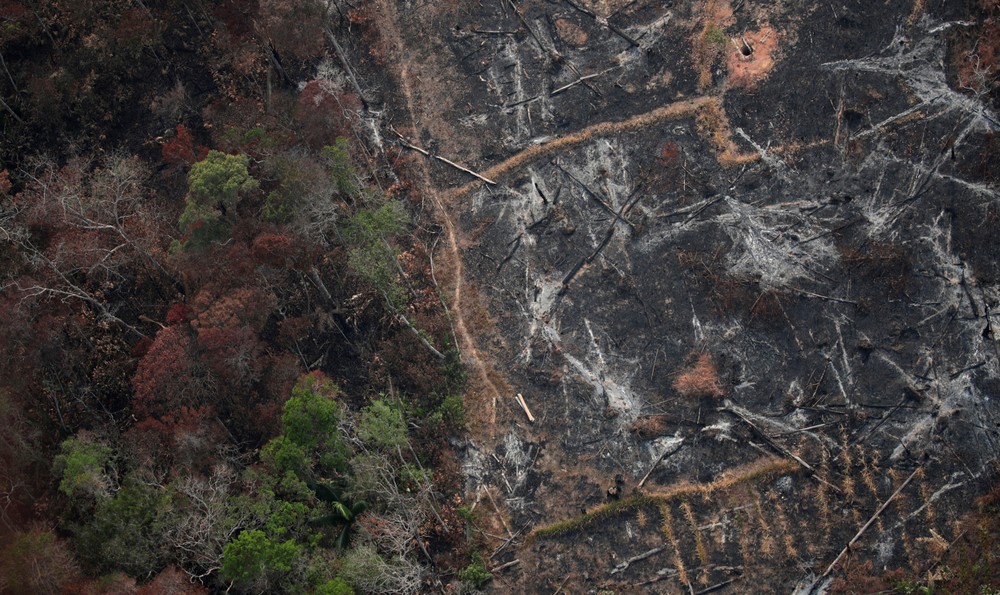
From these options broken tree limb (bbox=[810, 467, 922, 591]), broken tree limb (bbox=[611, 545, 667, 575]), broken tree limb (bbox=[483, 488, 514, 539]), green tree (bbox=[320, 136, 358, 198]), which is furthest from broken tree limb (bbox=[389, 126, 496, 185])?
broken tree limb (bbox=[810, 467, 922, 591])

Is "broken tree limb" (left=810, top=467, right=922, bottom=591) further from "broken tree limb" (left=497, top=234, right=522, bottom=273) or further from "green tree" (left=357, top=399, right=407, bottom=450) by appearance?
"broken tree limb" (left=497, top=234, right=522, bottom=273)

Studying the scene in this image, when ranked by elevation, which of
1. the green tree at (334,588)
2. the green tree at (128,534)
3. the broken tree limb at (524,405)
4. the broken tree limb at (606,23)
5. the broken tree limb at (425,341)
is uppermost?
the broken tree limb at (606,23)

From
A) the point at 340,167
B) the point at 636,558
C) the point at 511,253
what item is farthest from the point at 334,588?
the point at 340,167

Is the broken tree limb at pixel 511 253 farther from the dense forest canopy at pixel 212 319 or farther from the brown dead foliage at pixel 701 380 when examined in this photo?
the brown dead foliage at pixel 701 380

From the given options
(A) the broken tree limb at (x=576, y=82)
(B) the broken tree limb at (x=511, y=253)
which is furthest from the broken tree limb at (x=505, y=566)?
(A) the broken tree limb at (x=576, y=82)

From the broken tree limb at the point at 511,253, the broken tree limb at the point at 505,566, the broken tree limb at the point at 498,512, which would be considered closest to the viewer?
the broken tree limb at the point at 505,566

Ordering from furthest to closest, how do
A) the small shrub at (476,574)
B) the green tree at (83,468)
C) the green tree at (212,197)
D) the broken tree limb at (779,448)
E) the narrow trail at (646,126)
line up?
the narrow trail at (646,126) → the green tree at (212,197) → the small shrub at (476,574) → the broken tree limb at (779,448) → the green tree at (83,468)

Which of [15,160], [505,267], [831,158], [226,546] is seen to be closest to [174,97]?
[15,160]
